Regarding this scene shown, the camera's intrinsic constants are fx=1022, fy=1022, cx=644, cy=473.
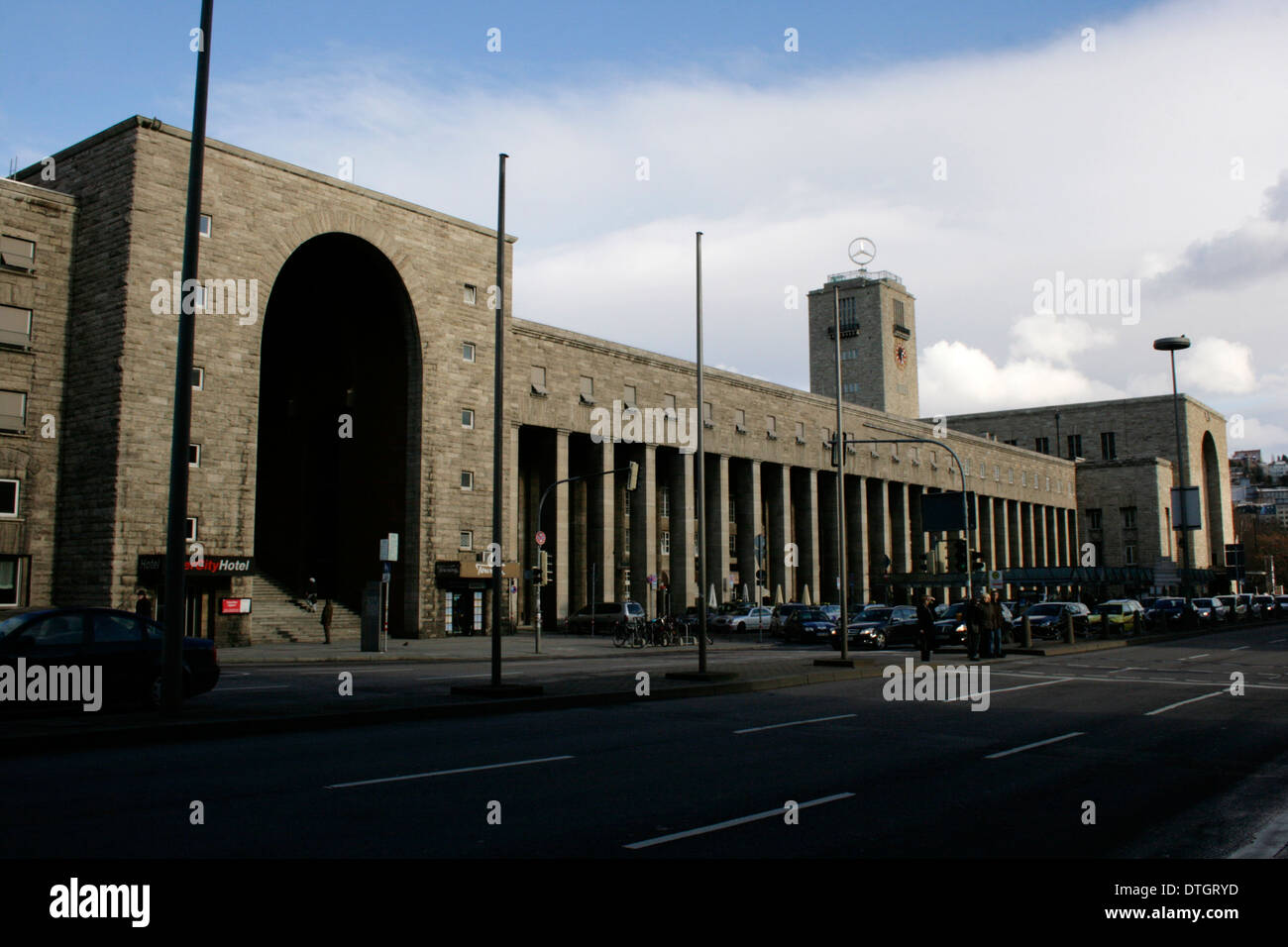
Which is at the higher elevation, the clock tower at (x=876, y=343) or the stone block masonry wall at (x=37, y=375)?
the clock tower at (x=876, y=343)

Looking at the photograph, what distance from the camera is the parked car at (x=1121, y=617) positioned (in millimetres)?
42094

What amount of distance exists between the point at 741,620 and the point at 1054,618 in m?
16.6

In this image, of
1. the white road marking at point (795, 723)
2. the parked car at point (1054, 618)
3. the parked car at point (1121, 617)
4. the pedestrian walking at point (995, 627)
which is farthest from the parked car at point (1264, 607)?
the white road marking at point (795, 723)

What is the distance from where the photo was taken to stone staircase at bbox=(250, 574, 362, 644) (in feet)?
126

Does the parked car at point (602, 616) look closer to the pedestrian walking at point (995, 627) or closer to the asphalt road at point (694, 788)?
the pedestrian walking at point (995, 627)

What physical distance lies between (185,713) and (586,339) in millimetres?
43488

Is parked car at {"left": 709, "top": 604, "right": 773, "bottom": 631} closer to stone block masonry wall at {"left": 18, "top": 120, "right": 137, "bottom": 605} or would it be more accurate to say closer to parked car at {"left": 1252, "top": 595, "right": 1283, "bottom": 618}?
stone block masonry wall at {"left": 18, "top": 120, "right": 137, "bottom": 605}

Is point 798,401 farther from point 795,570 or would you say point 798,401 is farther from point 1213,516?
point 1213,516

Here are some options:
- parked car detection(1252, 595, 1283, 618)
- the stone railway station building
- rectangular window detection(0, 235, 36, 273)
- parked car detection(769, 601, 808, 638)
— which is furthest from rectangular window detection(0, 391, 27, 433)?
parked car detection(1252, 595, 1283, 618)

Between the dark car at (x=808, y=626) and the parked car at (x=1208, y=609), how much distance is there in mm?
23814

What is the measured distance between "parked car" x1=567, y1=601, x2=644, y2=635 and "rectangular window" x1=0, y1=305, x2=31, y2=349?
1028 inches

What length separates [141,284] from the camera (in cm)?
3472

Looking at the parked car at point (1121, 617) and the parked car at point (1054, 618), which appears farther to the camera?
the parked car at point (1121, 617)
